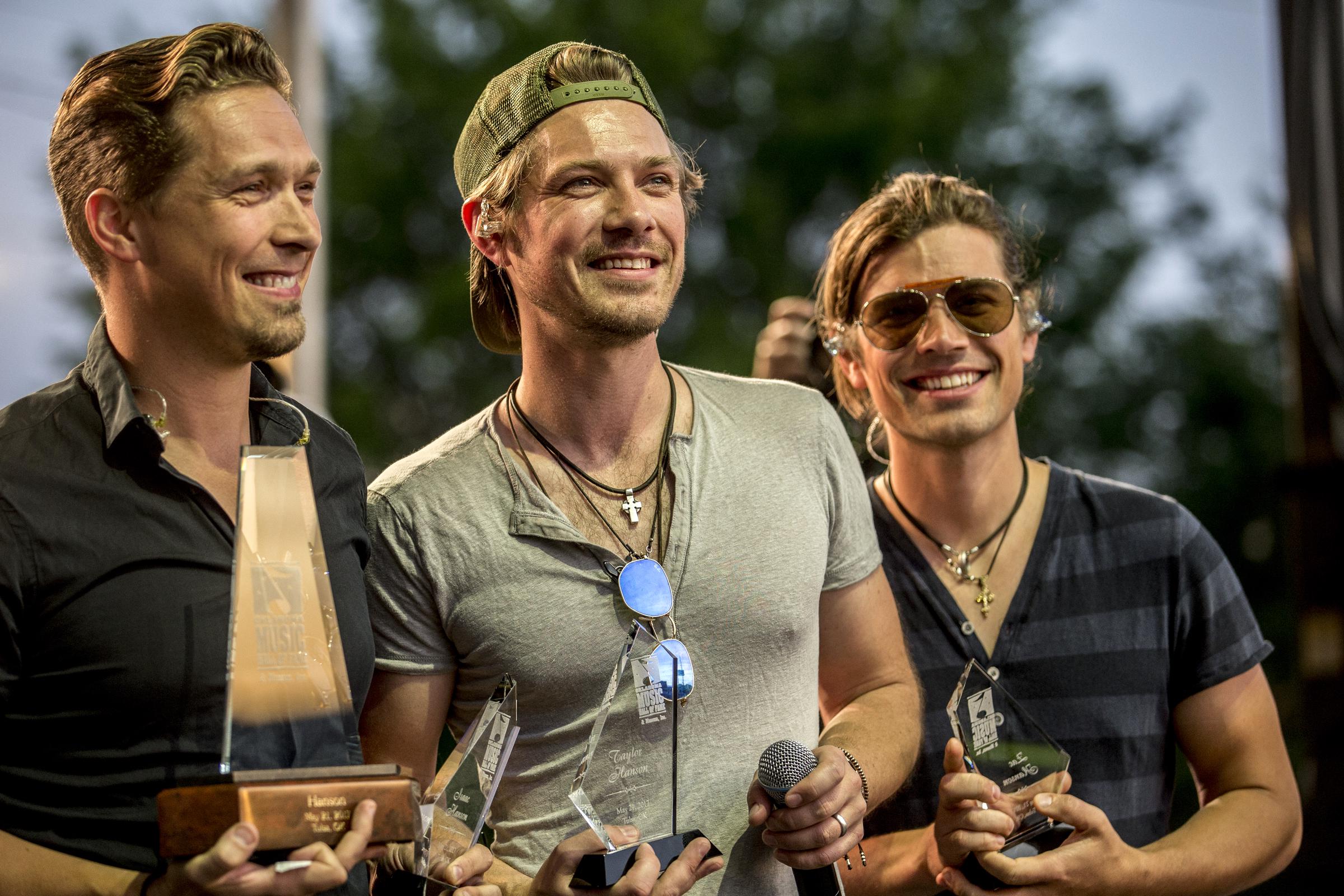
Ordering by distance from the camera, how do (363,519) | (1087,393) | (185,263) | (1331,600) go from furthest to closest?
(1087,393)
(1331,600)
(363,519)
(185,263)

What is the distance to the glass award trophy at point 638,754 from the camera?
83.6 inches

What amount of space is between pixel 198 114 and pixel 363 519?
0.72 m

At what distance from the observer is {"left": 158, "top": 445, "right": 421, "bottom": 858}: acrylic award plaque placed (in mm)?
1648

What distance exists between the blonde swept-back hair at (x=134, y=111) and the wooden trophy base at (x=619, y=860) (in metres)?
1.16

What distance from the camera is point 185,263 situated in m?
1.96

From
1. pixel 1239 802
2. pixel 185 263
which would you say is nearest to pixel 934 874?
pixel 1239 802

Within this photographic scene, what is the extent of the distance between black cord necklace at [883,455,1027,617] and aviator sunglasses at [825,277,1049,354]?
1.19 ft

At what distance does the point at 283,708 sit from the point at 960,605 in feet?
5.04

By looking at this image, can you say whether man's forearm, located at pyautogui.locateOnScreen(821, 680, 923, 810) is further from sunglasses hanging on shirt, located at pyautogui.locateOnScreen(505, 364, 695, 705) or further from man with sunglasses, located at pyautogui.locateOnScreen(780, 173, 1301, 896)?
sunglasses hanging on shirt, located at pyautogui.locateOnScreen(505, 364, 695, 705)

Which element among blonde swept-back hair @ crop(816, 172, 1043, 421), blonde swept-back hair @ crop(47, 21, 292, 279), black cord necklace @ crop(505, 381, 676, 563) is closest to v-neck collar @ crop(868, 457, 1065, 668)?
blonde swept-back hair @ crop(816, 172, 1043, 421)

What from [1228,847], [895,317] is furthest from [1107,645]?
[895,317]

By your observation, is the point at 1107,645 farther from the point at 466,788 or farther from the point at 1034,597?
the point at 466,788

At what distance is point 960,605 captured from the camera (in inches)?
112

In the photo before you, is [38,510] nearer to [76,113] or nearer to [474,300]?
[76,113]
